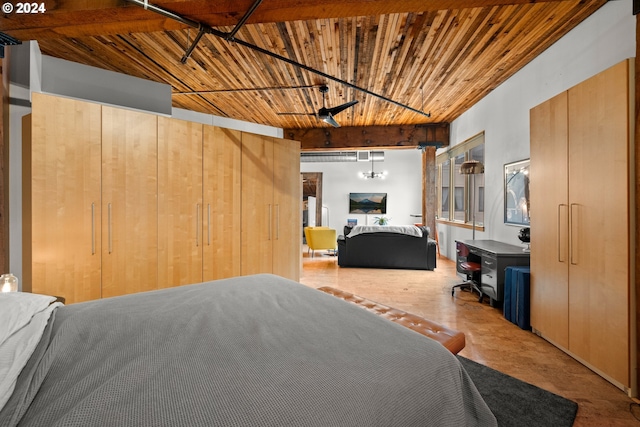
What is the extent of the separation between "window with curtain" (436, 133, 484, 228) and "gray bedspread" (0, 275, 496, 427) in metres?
4.80

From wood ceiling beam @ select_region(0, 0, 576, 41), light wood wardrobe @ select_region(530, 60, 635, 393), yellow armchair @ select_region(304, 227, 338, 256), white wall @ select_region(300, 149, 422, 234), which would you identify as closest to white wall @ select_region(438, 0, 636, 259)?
light wood wardrobe @ select_region(530, 60, 635, 393)

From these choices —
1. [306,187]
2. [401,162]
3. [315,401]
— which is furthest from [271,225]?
[306,187]

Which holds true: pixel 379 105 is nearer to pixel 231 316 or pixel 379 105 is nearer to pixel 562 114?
pixel 562 114

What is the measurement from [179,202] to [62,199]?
96 cm

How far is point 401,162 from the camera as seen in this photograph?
978 cm

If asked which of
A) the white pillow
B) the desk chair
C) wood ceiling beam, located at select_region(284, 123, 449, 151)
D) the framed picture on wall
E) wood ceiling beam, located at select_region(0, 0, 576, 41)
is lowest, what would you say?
the desk chair

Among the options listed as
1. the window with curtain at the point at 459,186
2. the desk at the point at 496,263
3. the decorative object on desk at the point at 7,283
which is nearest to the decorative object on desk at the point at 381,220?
the window with curtain at the point at 459,186

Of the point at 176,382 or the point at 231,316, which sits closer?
the point at 176,382

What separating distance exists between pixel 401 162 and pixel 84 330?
969cm

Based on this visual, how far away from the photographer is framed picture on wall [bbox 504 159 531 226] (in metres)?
3.77

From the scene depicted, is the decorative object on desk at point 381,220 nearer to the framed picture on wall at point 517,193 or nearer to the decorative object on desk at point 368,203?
the decorative object on desk at point 368,203

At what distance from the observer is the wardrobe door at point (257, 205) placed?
364 cm

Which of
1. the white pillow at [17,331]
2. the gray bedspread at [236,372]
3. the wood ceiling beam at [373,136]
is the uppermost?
the wood ceiling beam at [373,136]

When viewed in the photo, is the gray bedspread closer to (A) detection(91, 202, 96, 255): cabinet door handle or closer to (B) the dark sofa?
(A) detection(91, 202, 96, 255): cabinet door handle
